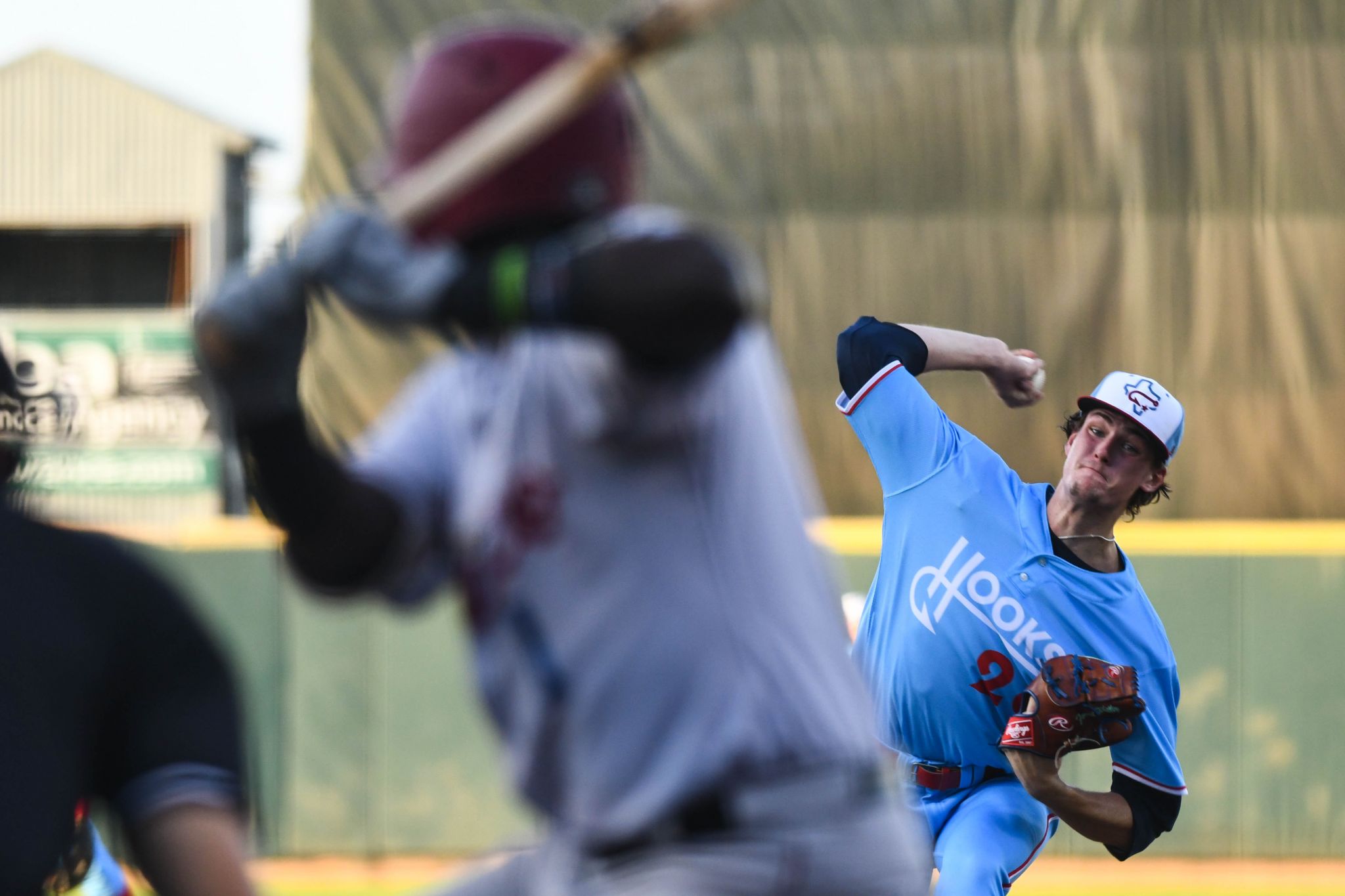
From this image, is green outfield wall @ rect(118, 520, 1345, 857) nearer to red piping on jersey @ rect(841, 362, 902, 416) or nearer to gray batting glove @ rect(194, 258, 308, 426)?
red piping on jersey @ rect(841, 362, 902, 416)

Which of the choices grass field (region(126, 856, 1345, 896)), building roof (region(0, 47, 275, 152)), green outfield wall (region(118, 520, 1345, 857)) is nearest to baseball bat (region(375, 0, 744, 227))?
grass field (region(126, 856, 1345, 896))

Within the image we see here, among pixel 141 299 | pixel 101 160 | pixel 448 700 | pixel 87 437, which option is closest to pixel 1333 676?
pixel 448 700

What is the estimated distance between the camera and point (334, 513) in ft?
5.70

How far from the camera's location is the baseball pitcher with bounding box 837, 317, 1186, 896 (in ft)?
14.5

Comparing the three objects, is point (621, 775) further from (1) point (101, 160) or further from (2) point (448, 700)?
(1) point (101, 160)

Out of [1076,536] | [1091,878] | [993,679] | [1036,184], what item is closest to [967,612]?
[993,679]

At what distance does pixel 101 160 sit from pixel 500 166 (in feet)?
72.5

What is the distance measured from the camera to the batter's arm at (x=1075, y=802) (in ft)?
13.9

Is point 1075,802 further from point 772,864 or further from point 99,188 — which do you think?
point 99,188

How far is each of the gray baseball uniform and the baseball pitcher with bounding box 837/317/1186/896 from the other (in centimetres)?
261

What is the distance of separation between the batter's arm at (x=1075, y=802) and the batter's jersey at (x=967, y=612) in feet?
0.51

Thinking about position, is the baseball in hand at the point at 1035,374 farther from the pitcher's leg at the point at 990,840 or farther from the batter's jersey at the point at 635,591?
the batter's jersey at the point at 635,591

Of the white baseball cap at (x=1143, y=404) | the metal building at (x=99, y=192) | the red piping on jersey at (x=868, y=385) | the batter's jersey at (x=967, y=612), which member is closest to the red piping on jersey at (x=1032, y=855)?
the batter's jersey at (x=967, y=612)

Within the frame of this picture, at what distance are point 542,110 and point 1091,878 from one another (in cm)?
737
